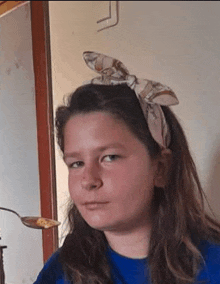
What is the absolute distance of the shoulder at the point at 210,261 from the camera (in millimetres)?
470

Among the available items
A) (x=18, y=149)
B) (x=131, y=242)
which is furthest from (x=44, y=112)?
(x=131, y=242)

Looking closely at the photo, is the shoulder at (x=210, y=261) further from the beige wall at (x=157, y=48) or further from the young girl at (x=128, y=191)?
the beige wall at (x=157, y=48)

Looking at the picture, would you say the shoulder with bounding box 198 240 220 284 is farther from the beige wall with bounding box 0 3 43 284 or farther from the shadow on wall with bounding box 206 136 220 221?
the beige wall with bounding box 0 3 43 284

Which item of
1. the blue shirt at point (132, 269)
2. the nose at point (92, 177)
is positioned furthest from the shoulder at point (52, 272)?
the nose at point (92, 177)

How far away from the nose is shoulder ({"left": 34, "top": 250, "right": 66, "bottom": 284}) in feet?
0.36

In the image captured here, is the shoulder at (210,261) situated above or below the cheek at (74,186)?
below

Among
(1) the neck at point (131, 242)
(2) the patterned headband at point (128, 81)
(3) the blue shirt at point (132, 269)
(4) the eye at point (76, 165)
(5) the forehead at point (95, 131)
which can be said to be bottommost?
(3) the blue shirt at point (132, 269)

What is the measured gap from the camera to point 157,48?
1.19 feet

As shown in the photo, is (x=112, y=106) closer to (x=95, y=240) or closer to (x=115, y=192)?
(x=115, y=192)

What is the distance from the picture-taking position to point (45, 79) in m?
0.39

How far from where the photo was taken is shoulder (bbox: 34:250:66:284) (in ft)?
1.48

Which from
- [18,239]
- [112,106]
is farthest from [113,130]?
[18,239]

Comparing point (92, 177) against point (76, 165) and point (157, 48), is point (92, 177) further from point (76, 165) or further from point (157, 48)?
point (157, 48)

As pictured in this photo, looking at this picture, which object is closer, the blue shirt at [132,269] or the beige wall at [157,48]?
the beige wall at [157,48]
